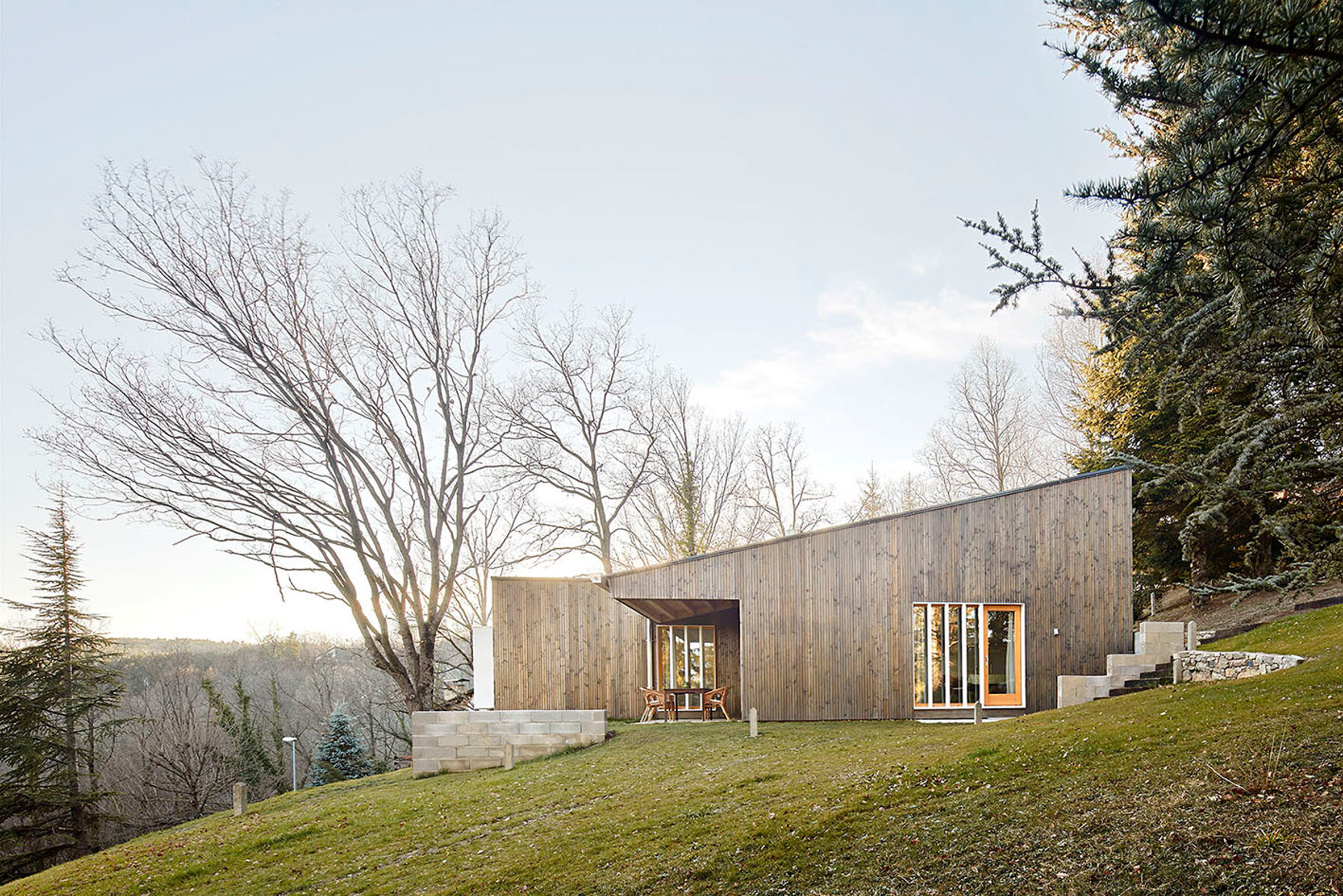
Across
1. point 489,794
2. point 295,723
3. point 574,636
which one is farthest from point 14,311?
point 295,723

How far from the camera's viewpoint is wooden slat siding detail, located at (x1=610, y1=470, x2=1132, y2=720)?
1405cm

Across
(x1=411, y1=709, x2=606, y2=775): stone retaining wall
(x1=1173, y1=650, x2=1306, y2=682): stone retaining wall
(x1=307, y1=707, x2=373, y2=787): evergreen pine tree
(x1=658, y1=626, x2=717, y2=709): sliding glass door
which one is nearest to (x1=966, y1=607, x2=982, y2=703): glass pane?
(x1=1173, y1=650, x2=1306, y2=682): stone retaining wall

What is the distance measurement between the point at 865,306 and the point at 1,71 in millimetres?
23817

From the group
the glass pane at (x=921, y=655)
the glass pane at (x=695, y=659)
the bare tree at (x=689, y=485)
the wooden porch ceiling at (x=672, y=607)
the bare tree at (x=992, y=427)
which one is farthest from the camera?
the bare tree at (x=689, y=485)

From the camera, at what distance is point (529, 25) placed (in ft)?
58.7

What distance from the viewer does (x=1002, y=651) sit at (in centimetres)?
1420

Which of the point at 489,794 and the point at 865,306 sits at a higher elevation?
the point at 865,306

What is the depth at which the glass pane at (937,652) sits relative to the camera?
45.8ft

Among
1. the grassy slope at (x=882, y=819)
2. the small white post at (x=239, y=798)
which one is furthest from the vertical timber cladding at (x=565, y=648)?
the grassy slope at (x=882, y=819)

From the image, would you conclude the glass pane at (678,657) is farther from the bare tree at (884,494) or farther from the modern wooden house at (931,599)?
the bare tree at (884,494)

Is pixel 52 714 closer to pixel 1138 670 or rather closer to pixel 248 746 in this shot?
pixel 248 746

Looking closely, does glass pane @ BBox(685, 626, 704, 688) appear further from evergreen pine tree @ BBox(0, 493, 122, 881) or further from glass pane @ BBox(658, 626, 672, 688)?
evergreen pine tree @ BBox(0, 493, 122, 881)

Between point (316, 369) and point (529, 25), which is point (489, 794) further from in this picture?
point (529, 25)

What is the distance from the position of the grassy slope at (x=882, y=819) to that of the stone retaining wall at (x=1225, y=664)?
0.55 metres
